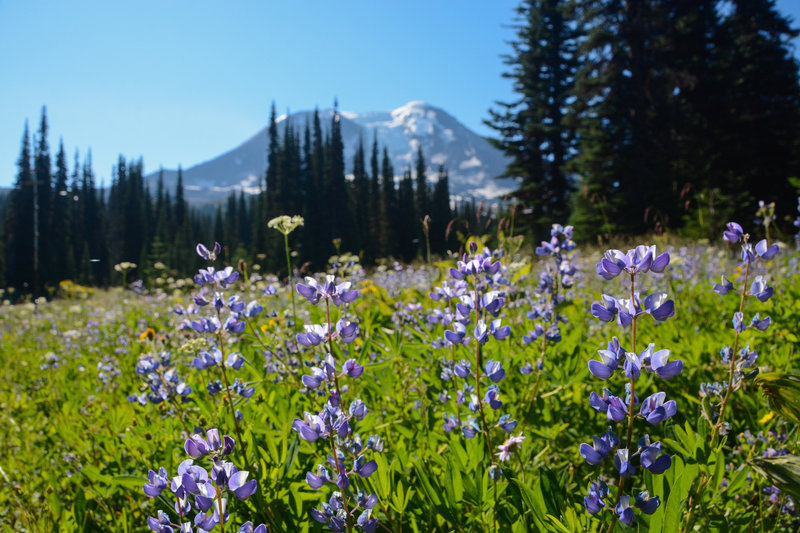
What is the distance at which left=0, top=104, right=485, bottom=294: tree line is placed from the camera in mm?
43781

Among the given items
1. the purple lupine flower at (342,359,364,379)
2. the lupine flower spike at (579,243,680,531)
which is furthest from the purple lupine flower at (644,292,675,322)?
the purple lupine flower at (342,359,364,379)

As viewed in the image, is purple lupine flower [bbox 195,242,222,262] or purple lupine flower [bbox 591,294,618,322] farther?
purple lupine flower [bbox 195,242,222,262]

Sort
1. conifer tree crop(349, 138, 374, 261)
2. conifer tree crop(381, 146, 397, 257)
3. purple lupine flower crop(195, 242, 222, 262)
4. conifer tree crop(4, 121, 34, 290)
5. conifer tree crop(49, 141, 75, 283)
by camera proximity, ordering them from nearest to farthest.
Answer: purple lupine flower crop(195, 242, 222, 262), conifer tree crop(4, 121, 34, 290), conifer tree crop(49, 141, 75, 283), conifer tree crop(349, 138, 374, 261), conifer tree crop(381, 146, 397, 257)

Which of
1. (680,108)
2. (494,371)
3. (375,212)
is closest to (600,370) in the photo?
(494,371)

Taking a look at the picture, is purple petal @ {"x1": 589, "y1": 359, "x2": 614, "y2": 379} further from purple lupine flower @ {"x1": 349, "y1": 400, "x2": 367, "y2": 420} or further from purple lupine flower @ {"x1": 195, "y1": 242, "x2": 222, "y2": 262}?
purple lupine flower @ {"x1": 195, "y1": 242, "x2": 222, "y2": 262}

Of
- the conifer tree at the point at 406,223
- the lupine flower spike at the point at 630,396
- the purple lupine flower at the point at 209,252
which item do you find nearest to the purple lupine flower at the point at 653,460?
the lupine flower spike at the point at 630,396

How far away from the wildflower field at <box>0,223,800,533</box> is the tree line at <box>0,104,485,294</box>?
3341 cm

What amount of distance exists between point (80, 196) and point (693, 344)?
71.8m

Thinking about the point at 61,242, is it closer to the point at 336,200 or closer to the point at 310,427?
the point at 336,200

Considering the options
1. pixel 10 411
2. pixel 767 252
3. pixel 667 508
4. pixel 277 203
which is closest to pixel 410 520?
pixel 667 508

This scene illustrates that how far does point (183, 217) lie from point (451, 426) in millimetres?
70058

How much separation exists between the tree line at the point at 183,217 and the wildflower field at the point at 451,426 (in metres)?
33.4

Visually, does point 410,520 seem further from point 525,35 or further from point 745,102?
point 525,35

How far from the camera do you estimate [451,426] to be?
1530 millimetres
